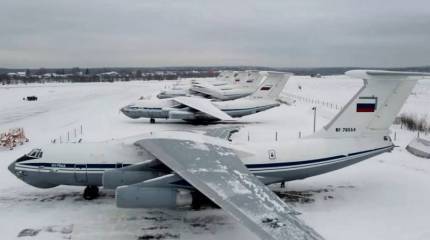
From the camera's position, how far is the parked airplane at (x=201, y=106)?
3200 centimetres

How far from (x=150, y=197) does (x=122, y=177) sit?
1.95m

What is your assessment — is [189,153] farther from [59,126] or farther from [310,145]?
[59,126]

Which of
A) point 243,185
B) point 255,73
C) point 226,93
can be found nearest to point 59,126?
point 226,93

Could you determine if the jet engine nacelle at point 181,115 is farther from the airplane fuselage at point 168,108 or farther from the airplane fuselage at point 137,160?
the airplane fuselage at point 137,160

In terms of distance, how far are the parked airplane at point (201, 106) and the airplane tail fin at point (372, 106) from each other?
1590 centimetres

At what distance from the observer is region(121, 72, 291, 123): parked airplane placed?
32000mm

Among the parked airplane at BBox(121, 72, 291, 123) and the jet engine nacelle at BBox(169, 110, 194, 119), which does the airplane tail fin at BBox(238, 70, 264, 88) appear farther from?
the jet engine nacelle at BBox(169, 110, 194, 119)

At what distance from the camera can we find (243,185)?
34.3 ft

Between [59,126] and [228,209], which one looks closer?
[228,209]

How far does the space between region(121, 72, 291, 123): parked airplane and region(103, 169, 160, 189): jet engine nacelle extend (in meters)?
17.4

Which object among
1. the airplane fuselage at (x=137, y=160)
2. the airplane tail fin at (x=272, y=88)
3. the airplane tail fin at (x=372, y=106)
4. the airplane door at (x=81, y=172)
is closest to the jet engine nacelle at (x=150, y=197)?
the airplane fuselage at (x=137, y=160)

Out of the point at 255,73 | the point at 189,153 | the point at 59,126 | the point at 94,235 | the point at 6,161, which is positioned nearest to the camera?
the point at 94,235

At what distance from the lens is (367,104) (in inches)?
600

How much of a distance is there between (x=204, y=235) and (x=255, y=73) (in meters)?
45.6
